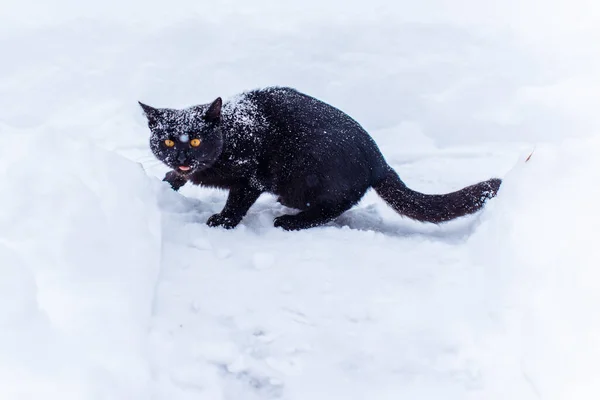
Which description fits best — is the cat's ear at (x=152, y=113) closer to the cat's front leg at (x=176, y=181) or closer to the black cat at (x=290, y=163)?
the black cat at (x=290, y=163)

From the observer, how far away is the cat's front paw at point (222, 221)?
2.81 meters

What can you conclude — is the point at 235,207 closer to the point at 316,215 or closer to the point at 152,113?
the point at 316,215

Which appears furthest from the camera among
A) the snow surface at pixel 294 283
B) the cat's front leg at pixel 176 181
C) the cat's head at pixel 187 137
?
the cat's front leg at pixel 176 181

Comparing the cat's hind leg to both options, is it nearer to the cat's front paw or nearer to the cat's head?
the cat's front paw

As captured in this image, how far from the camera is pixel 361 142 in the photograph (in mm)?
3033

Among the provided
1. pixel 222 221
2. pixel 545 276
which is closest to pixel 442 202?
pixel 545 276

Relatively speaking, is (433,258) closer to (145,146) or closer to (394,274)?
(394,274)

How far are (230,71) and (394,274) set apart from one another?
2804mm

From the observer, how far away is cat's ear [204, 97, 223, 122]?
2.83 m

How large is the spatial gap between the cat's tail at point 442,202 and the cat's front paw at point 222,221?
0.81m

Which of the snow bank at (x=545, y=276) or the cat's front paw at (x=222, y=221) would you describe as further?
the cat's front paw at (x=222, y=221)

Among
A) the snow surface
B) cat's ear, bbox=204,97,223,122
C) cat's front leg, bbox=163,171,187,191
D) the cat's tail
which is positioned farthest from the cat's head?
the cat's tail

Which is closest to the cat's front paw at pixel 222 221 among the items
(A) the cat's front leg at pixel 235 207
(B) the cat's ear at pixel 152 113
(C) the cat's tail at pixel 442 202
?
(A) the cat's front leg at pixel 235 207

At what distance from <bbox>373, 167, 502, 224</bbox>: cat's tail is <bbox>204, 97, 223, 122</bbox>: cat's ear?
952 mm
